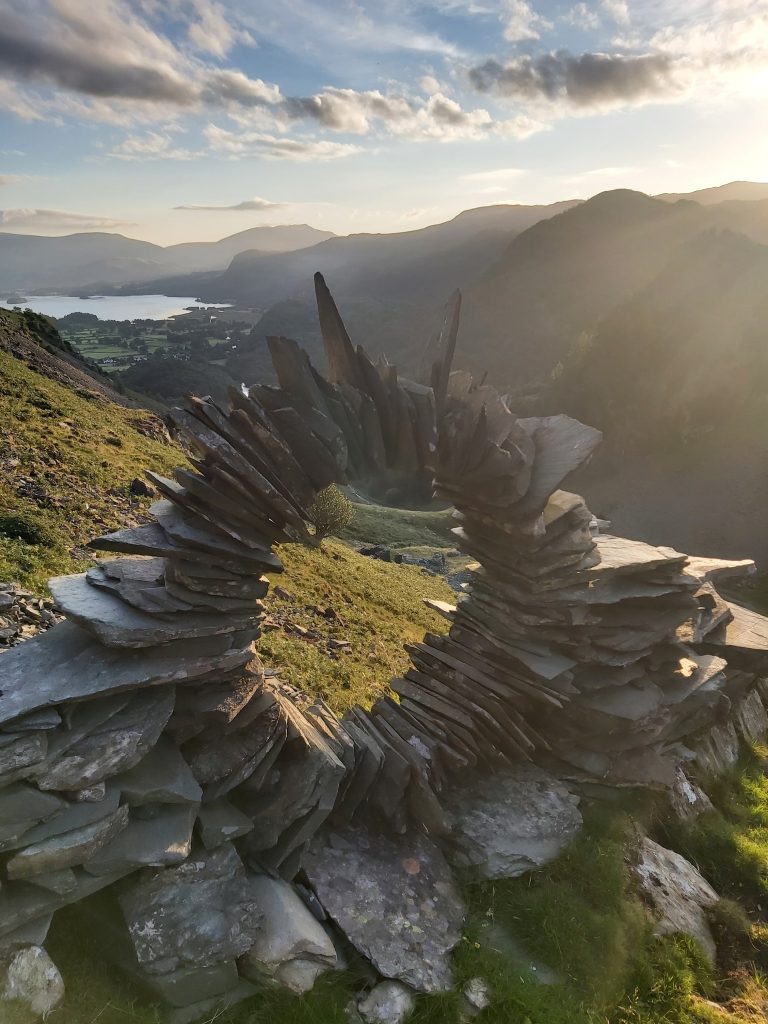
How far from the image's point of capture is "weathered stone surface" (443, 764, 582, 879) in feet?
28.9

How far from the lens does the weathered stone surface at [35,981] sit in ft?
17.1

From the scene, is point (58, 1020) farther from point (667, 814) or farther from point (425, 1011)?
point (667, 814)

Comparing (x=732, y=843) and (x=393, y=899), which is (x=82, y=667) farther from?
(x=732, y=843)

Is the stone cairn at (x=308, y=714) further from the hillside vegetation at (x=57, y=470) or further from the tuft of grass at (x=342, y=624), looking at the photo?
the hillside vegetation at (x=57, y=470)

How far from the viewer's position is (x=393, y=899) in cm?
771

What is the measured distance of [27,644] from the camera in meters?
6.48

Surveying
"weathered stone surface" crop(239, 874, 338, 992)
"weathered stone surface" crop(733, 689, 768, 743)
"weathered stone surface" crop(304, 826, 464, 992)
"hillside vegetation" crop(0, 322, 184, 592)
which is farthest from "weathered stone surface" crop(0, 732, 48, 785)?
"weathered stone surface" crop(733, 689, 768, 743)

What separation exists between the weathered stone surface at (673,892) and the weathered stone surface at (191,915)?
6156 mm

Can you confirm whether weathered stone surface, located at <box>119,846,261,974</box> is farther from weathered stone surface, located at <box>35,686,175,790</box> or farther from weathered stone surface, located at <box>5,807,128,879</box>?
weathered stone surface, located at <box>35,686,175,790</box>

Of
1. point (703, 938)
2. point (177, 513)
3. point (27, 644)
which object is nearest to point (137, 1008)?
point (27, 644)

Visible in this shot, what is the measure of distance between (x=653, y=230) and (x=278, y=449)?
205216mm

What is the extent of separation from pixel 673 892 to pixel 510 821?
2857mm

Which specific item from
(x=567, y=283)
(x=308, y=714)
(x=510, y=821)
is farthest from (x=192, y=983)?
(x=567, y=283)

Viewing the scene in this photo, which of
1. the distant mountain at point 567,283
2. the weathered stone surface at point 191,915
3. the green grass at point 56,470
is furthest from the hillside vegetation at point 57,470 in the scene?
the distant mountain at point 567,283
